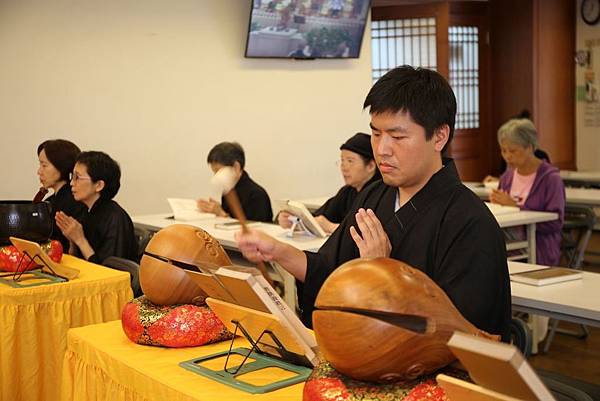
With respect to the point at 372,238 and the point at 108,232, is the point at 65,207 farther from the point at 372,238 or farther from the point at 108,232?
the point at 372,238

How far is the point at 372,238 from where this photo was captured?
67.9 inches

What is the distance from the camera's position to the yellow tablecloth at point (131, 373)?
5.49 feet

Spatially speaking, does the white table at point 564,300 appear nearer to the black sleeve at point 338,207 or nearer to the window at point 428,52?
the black sleeve at point 338,207

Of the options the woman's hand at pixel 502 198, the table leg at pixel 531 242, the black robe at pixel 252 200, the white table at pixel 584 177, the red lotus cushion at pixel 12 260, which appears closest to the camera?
the red lotus cushion at pixel 12 260

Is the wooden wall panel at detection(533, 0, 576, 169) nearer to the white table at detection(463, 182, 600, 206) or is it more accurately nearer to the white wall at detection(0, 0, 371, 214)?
the white wall at detection(0, 0, 371, 214)

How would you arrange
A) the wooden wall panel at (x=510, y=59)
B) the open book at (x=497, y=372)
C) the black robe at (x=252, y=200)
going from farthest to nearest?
the wooden wall panel at (x=510, y=59), the black robe at (x=252, y=200), the open book at (x=497, y=372)

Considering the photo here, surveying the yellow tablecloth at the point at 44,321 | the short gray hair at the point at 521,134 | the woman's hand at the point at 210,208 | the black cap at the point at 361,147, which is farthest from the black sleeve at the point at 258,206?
the yellow tablecloth at the point at 44,321

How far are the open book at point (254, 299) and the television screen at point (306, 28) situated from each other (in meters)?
4.36

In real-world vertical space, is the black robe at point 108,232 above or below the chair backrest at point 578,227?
above

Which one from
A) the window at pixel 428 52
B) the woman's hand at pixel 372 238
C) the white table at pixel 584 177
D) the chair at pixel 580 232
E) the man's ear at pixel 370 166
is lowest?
the chair at pixel 580 232

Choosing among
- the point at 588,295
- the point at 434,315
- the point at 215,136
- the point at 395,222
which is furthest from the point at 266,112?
the point at 434,315

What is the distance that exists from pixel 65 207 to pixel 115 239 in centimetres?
46

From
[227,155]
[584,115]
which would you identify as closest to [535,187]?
[227,155]

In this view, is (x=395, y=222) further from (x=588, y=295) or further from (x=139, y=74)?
(x=139, y=74)
